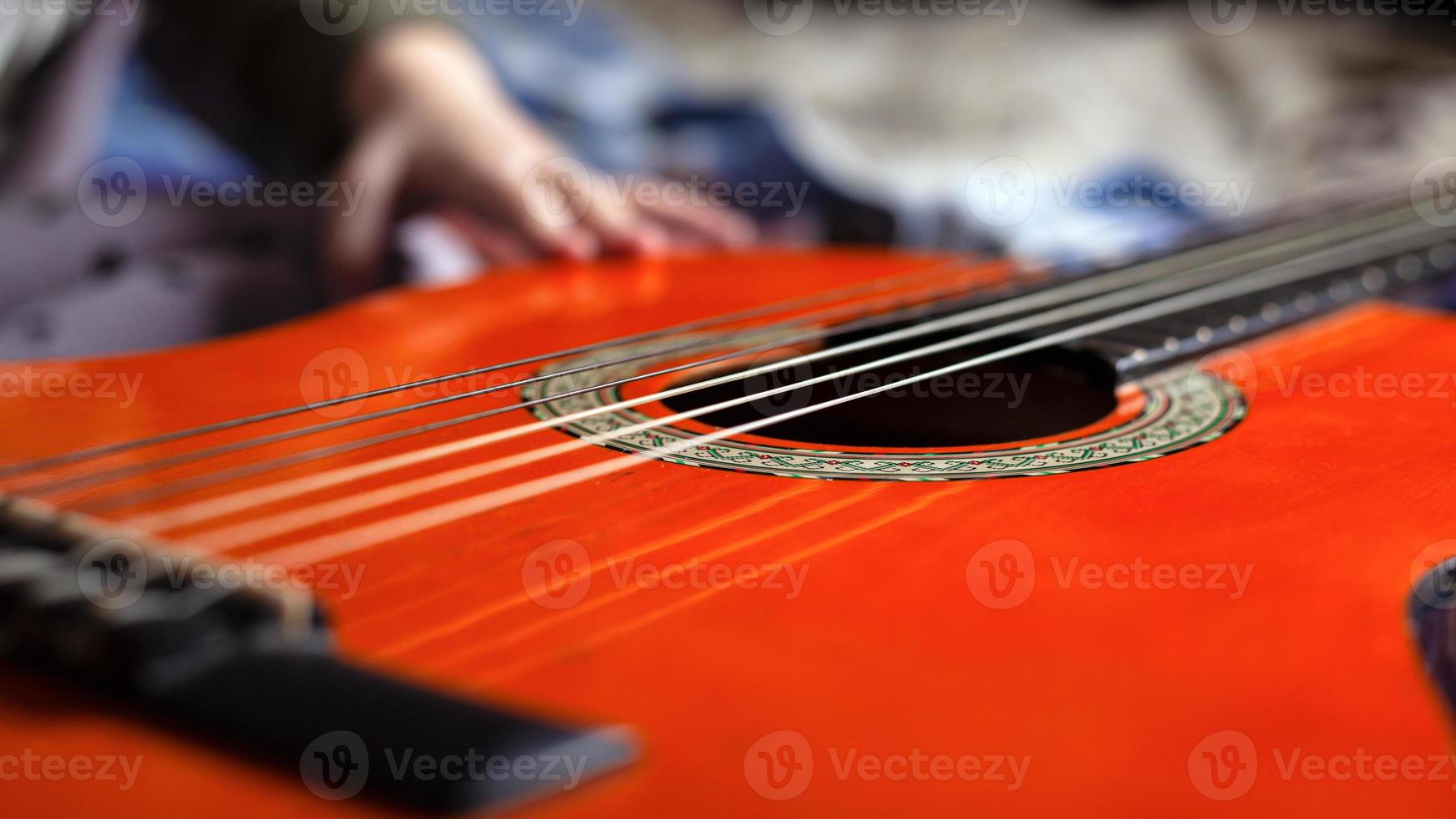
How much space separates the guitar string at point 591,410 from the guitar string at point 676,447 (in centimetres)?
3

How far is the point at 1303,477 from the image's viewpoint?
0.52m

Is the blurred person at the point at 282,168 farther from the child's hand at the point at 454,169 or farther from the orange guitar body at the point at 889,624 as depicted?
the orange guitar body at the point at 889,624

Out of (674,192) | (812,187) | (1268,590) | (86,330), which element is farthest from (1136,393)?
(812,187)

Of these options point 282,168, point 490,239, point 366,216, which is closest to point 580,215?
point 490,239


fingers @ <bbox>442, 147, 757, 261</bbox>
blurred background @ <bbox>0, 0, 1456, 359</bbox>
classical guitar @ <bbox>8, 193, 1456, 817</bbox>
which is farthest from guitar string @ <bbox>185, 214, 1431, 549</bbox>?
fingers @ <bbox>442, 147, 757, 261</bbox>

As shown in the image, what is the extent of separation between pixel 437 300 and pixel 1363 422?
59 cm

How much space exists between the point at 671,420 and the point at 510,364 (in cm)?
8

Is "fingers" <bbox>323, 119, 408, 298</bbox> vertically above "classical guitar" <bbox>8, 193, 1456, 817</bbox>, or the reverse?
"fingers" <bbox>323, 119, 408, 298</bbox>

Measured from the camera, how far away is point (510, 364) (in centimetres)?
59

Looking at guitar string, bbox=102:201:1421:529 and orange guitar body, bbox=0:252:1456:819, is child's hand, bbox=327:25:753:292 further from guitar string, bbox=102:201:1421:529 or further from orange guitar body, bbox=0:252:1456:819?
orange guitar body, bbox=0:252:1456:819

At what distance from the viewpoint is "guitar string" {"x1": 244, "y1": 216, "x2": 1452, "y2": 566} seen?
1.37 feet

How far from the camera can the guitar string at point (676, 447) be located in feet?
1.37

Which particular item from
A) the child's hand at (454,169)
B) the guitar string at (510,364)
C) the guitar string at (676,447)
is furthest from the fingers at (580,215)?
the guitar string at (676,447)

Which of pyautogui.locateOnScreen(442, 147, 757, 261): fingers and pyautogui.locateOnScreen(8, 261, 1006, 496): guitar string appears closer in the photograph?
pyautogui.locateOnScreen(8, 261, 1006, 496): guitar string
